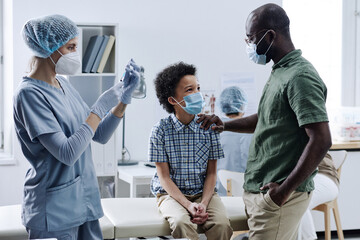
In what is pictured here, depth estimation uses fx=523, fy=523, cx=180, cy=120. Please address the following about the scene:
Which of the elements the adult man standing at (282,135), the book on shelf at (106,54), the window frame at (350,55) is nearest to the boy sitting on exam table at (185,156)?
the adult man standing at (282,135)

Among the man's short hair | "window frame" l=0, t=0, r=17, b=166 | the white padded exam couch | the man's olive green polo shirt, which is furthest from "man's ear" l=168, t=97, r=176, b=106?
"window frame" l=0, t=0, r=17, b=166

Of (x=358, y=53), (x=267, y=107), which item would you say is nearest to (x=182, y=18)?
(x=358, y=53)

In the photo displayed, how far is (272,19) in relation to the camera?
6.72 feet

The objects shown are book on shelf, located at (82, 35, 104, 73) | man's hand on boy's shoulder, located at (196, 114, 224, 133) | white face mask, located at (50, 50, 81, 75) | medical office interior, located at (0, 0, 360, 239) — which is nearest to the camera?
white face mask, located at (50, 50, 81, 75)

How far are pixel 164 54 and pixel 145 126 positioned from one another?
1.93 feet

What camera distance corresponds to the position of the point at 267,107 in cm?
204

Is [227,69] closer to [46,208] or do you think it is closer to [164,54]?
[164,54]

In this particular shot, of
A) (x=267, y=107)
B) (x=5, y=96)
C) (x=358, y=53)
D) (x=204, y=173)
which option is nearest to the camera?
(x=267, y=107)

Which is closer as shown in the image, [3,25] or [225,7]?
[3,25]

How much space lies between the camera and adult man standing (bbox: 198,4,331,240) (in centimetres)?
189

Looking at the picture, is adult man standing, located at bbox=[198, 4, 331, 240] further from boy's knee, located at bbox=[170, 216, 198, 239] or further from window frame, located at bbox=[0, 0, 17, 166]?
window frame, located at bbox=[0, 0, 17, 166]

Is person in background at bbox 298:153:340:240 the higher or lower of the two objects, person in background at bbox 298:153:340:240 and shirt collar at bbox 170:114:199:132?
the lower

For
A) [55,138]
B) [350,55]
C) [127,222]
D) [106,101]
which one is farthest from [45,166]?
[350,55]

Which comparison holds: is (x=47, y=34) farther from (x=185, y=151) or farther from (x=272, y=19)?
(x=185, y=151)
